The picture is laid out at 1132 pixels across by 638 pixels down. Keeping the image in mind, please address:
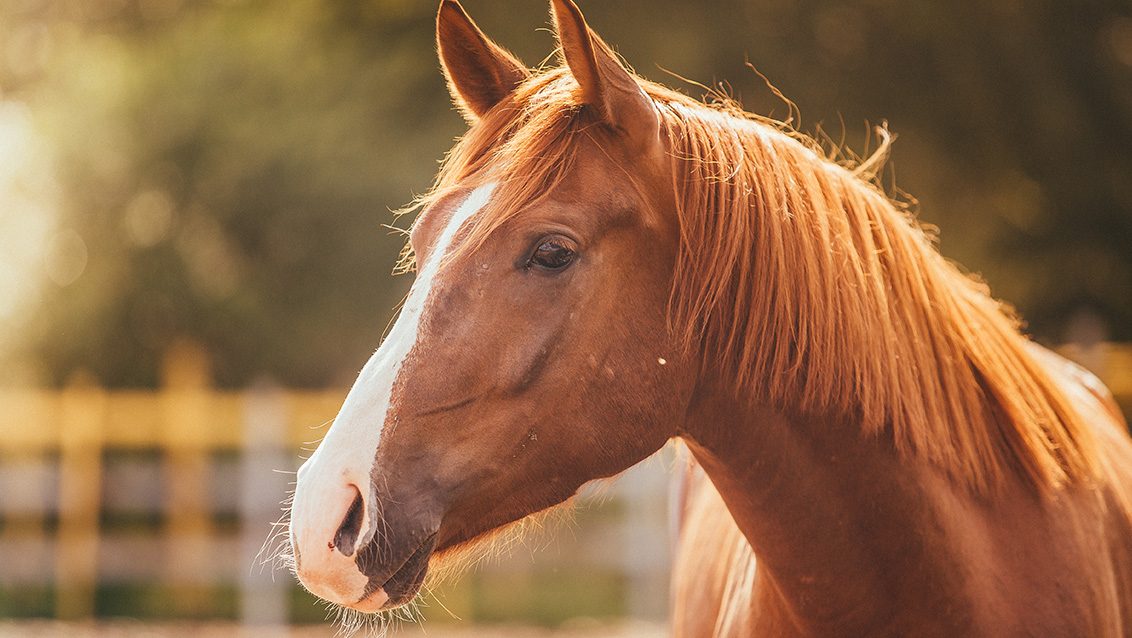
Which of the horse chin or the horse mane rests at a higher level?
the horse mane

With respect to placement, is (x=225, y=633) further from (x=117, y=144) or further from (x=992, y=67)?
Answer: (x=992, y=67)

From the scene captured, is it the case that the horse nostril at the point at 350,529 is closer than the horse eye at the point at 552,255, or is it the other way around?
the horse nostril at the point at 350,529

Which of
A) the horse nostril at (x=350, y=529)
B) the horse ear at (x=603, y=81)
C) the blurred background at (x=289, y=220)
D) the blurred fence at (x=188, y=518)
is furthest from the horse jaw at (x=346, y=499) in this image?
the blurred fence at (x=188, y=518)

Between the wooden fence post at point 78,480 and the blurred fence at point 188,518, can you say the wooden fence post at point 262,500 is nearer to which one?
the blurred fence at point 188,518

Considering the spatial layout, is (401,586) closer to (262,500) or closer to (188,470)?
(262,500)

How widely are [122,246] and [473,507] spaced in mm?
8599

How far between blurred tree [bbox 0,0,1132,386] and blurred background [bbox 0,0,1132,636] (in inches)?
1.0

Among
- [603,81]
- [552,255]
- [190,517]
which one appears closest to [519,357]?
[552,255]

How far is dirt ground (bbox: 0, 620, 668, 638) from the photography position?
7070 mm

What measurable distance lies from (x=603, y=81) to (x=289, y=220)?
741 centimetres

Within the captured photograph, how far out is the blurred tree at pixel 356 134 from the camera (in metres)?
7.45

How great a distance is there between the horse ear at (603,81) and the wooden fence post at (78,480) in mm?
8762

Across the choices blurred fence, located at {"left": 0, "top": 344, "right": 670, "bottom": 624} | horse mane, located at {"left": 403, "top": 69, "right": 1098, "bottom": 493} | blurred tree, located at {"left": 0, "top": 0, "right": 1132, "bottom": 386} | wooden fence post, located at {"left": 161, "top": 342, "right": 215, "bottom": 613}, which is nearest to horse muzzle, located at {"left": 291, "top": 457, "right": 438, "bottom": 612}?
horse mane, located at {"left": 403, "top": 69, "right": 1098, "bottom": 493}

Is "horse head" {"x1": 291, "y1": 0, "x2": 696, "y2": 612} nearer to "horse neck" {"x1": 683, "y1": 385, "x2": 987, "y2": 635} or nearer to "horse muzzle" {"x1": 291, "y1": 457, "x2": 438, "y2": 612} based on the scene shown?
"horse muzzle" {"x1": 291, "y1": 457, "x2": 438, "y2": 612}
